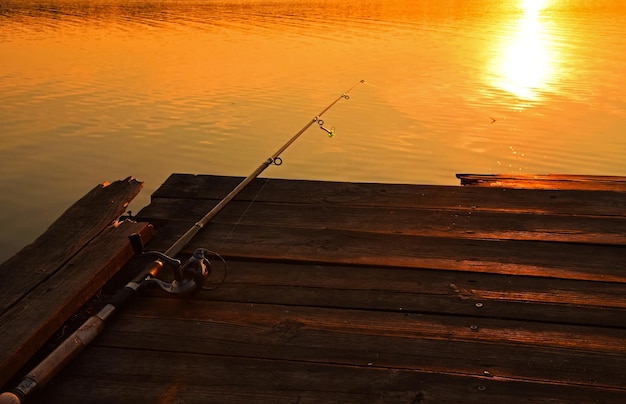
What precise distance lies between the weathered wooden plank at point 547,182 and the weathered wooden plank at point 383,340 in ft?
7.34

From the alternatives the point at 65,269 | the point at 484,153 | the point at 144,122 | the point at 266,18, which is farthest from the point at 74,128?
the point at 266,18

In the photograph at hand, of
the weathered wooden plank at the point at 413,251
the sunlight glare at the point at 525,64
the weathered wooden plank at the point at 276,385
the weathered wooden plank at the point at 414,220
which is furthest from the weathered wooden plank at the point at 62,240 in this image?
the sunlight glare at the point at 525,64

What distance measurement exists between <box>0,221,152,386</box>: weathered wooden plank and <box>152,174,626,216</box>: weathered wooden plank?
1.05 m

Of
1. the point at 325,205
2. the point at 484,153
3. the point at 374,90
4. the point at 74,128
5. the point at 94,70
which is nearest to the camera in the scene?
the point at 325,205

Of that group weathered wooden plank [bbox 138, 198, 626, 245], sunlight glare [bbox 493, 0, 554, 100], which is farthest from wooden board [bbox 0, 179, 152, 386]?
sunlight glare [bbox 493, 0, 554, 100]

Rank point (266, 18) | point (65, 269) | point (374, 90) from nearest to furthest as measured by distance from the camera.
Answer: point (65, 269)
point (374, 90)
point (266, 18)

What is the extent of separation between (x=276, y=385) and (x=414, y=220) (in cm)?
197

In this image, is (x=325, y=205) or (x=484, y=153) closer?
(x=325, y=205)

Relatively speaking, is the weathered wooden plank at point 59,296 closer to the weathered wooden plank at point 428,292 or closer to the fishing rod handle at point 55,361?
the fishing rod handle at point 55,361

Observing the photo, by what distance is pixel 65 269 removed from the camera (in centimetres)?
Answer: 327

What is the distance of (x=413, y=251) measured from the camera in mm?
3582

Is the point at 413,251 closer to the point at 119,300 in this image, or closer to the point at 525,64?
the point at 119,300

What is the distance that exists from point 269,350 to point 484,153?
749 centimetres

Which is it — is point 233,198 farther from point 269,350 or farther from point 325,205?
point 269,350
